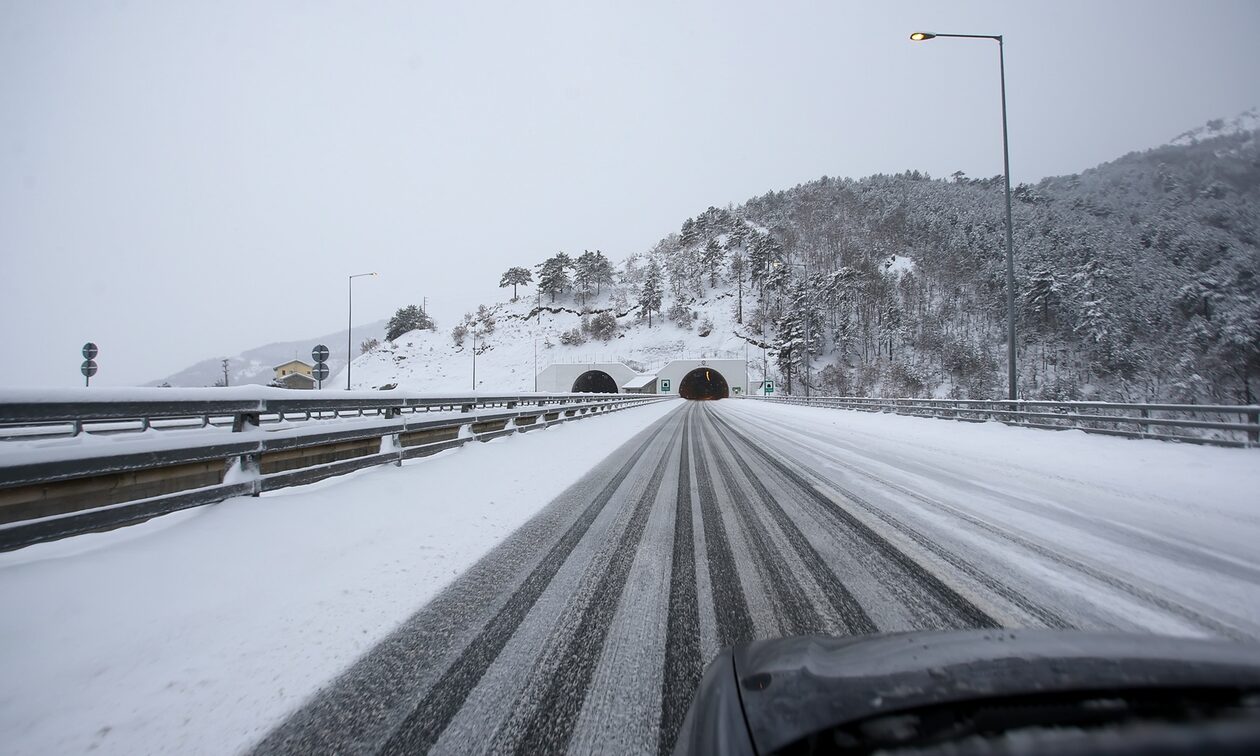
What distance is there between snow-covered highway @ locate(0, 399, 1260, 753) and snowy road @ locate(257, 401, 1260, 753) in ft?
0.05

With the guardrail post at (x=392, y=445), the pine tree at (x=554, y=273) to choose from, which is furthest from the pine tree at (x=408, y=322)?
the guardrail post at (x=392, y=445)

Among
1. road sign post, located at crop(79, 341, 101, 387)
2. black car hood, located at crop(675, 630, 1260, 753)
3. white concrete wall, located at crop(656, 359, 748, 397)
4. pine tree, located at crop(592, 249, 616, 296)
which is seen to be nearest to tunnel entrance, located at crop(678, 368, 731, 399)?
white concrete wall, located at crop(656, 359, 748, 397)

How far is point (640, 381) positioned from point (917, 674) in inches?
2744

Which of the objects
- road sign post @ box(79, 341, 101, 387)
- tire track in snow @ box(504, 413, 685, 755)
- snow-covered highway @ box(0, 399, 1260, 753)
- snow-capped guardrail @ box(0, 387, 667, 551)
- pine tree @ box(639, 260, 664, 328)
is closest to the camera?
tire track in snow @ box(504, 413, 685, 755)

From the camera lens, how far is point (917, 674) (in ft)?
3.71

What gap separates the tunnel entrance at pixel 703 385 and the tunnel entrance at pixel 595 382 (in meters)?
11.2

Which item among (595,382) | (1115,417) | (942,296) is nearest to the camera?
(1115,417)

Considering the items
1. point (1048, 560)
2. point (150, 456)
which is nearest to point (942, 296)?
point (1048, 560)

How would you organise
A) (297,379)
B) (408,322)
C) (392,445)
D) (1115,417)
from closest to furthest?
(392,445)
(1115,417)
(297,379)
(408,322)

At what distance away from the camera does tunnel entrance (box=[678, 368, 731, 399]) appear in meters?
75.8

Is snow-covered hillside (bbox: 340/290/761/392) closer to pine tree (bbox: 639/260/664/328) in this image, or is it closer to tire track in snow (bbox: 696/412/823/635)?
pine tree (bbox: 639/260/664/328)

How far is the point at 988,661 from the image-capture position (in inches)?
46.0

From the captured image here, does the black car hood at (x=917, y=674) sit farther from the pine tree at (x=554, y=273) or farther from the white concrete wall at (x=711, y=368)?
the pine tree at (x=554, y=273)

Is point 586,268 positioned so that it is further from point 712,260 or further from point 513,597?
point 513,597
